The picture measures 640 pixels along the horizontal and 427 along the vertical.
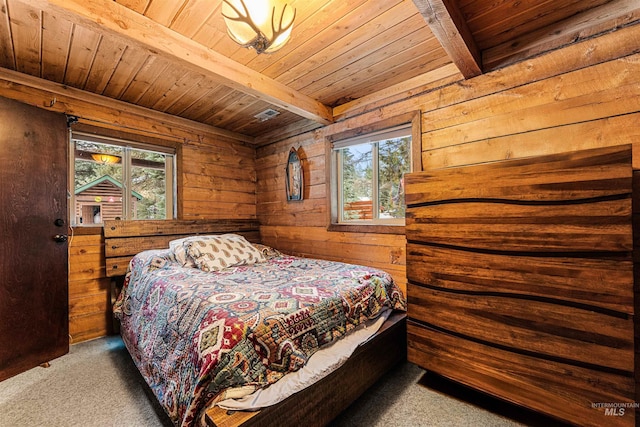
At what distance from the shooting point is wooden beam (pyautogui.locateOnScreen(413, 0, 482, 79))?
50.7 inches

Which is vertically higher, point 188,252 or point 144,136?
point 144,136

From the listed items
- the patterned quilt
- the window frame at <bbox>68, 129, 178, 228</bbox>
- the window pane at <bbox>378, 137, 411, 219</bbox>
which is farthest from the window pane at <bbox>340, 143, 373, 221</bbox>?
the window frame at <bbox>68, 129, 178, 228</bbox>

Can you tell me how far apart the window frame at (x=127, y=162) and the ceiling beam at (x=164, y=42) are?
4.79ft

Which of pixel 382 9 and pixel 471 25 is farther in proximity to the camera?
pixel 471 25

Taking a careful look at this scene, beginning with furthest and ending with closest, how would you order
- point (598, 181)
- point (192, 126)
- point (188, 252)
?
point (192, 126) < point (188, 252) < point (598, 181)

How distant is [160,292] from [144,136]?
187 cm

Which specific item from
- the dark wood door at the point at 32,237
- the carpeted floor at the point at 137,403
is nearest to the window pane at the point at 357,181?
the carpeted floor at the point at 137,403

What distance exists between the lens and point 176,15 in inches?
59.2

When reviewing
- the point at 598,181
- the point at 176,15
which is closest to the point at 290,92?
the point at 176,15

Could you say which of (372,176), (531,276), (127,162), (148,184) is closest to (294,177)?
(372,176)

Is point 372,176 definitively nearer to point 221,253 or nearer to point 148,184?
point 221,253

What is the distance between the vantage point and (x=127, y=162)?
9.22ft

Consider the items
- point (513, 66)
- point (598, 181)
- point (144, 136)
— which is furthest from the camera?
point (144, 136)

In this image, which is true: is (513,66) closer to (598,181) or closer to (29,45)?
(598,181)
